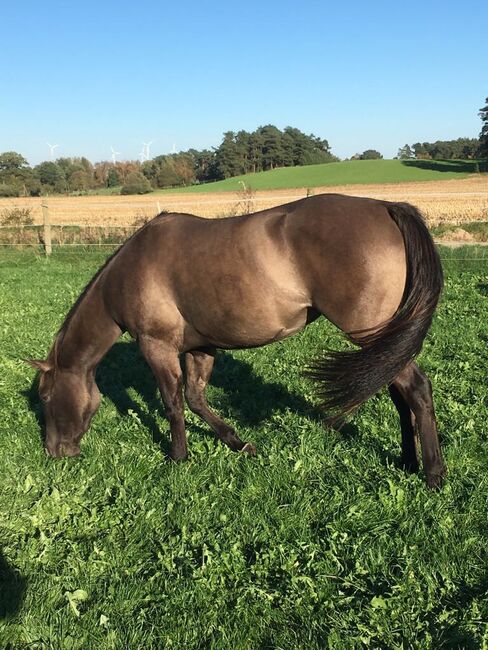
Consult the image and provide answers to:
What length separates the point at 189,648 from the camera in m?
2.32

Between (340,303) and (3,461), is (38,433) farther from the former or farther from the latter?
(340,303)

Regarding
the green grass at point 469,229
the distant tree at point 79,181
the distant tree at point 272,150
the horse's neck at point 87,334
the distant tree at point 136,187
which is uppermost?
the distant tree at point 272,150

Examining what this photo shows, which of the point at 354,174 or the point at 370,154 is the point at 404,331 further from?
the point at 370,154

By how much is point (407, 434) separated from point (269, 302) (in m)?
1.38

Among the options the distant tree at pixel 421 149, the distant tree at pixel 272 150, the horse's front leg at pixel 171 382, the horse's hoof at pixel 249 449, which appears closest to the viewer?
the horse's front leg at pixel 171 382

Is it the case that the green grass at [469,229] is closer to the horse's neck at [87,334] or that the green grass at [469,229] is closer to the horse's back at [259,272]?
the horse's back at [259,272]

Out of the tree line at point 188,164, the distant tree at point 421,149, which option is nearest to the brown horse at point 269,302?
the tree line at point 188,164

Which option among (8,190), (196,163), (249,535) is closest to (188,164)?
(196,163)

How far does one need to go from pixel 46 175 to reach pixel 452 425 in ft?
260

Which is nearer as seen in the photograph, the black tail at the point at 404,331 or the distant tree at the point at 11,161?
the black tail at the point at 404,331

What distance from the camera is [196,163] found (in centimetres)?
9350

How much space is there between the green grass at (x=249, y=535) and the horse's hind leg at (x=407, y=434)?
137 millimetres

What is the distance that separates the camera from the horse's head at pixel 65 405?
426 cm

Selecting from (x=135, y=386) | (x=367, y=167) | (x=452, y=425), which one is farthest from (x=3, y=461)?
(x=367, y=167)
